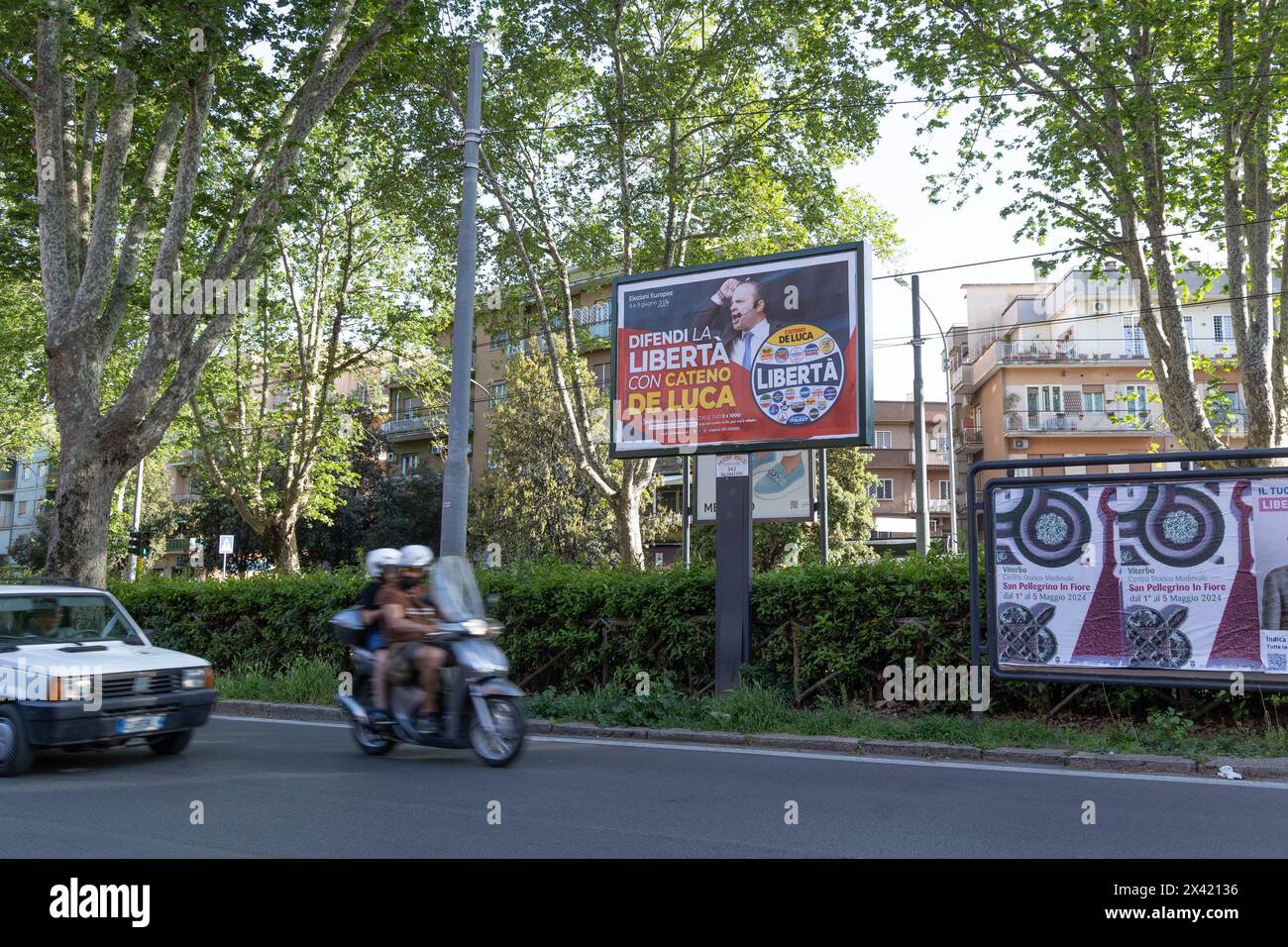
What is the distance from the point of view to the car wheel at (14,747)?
7910mm

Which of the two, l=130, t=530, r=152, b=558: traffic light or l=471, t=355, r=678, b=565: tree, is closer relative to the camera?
l=130, t=530, r=152, b=558: traffic light

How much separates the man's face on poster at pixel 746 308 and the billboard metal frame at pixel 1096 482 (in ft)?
10.4

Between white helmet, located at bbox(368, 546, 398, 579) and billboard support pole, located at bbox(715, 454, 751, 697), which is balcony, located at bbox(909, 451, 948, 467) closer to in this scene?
billboard support pole, located at bbox(715, 454, 751, 697)

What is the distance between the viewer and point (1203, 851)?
5.50 metres

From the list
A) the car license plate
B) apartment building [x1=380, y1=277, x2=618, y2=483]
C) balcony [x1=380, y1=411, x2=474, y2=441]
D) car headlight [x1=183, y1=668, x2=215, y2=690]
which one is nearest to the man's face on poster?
car headlight [x1=183, y1=668, x2=215, y2=690]

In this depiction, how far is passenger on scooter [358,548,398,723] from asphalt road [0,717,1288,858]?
50cm

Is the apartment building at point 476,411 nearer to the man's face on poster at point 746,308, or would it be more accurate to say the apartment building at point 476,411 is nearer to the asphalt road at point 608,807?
the man's face on poster at point 746,308

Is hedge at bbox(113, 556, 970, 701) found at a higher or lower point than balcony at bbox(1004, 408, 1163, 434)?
lower

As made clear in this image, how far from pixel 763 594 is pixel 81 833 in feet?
23.5

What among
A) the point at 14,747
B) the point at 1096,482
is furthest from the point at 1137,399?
the point at 14,747

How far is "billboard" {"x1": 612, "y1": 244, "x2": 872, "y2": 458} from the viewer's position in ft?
37.7

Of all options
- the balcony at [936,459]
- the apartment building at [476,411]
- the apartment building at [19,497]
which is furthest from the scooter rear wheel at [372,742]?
the apartment building at [19,497]
